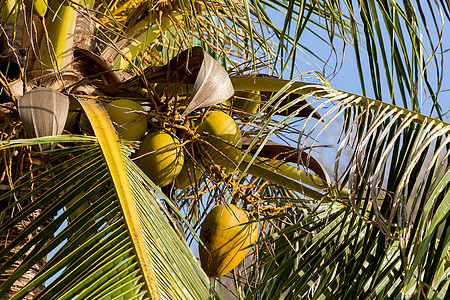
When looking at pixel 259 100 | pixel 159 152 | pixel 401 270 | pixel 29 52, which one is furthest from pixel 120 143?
pixel 401 270

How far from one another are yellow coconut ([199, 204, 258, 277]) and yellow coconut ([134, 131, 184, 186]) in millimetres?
202

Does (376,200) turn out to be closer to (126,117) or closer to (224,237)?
(224,237)

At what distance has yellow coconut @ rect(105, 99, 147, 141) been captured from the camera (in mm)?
1449

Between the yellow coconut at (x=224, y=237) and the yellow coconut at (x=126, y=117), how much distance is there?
34 centimetres

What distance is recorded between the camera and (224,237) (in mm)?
1607

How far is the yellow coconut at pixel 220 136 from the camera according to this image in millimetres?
1493

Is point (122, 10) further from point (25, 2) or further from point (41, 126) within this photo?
point (41, 126)

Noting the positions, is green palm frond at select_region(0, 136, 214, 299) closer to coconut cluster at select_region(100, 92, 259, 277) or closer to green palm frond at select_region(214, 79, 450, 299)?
coconut cluster at select_region(100, 92, 259, 277)

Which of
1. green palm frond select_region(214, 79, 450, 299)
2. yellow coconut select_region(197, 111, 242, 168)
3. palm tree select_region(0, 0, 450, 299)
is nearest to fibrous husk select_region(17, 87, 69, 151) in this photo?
palm tree select_region(0, 0, 450, 299)

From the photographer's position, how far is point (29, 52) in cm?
156

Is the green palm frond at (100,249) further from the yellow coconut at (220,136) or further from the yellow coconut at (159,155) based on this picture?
the yellow coconut at (220,136)

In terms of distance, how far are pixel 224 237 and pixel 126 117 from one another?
0.43 meters

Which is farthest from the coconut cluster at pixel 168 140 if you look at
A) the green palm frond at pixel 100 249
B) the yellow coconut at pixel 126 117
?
the green palm frond at pixel 100 249

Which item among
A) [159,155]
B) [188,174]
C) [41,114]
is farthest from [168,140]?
[41,114]
